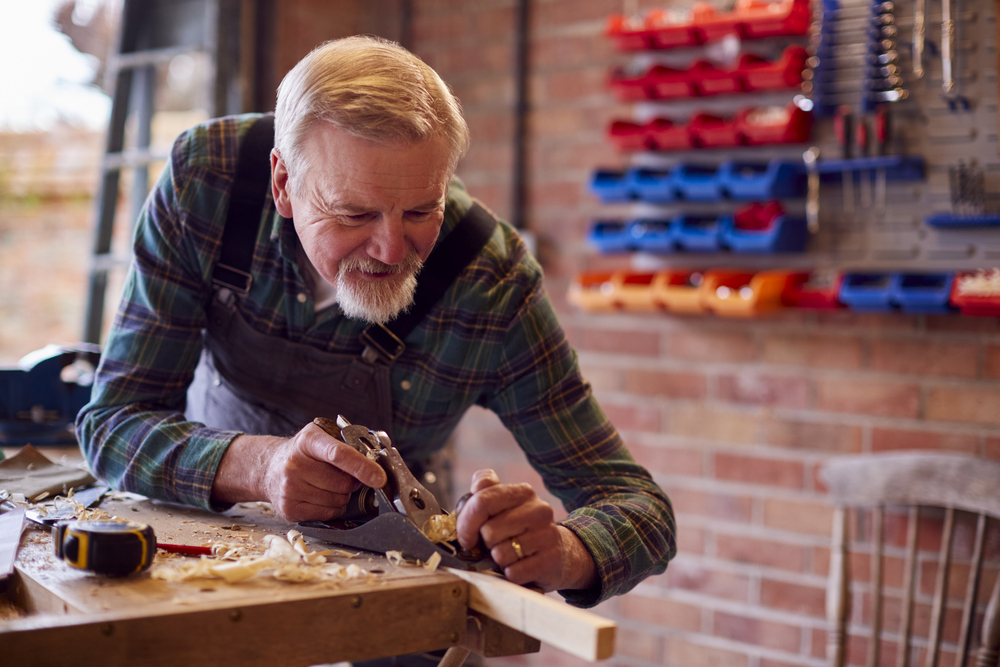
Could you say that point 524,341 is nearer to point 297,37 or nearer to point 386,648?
point 386,648

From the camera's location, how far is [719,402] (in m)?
2.36

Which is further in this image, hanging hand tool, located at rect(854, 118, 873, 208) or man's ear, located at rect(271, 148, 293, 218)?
hanging hand tool, located at rect(854, 118, 873, 208)

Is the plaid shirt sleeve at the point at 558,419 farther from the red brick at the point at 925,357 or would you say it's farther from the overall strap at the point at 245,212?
the red brick at the point at 925,357

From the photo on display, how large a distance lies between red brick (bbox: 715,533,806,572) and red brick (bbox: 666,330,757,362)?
1.53 ft

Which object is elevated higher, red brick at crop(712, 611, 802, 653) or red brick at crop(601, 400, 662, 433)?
red brick at crop(601, 400, 662, 433)

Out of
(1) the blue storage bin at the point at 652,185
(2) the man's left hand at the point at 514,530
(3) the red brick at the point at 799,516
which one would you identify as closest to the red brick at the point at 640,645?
(3) the red brick at the point at 799,516

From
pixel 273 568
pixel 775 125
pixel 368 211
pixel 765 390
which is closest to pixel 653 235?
pixel 775 125

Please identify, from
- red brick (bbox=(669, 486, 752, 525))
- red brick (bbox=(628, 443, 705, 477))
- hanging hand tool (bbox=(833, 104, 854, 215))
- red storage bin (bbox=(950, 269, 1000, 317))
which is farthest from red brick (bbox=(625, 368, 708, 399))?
red storage bin (bbox=(950, 269, 1000, 317))

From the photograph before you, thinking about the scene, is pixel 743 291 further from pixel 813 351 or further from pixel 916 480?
pixel 916 480

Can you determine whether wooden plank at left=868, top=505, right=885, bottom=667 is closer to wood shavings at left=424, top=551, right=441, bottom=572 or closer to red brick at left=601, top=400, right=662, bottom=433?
red brick at left=601, top=400, right=662, bottom=433

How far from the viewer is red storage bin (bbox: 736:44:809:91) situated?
2109 mm

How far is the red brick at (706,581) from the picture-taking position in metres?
2.32

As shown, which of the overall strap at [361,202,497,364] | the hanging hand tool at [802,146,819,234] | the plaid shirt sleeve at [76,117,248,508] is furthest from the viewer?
the hanging hand tool at [802,146,819,234]

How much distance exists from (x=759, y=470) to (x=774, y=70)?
986mm
